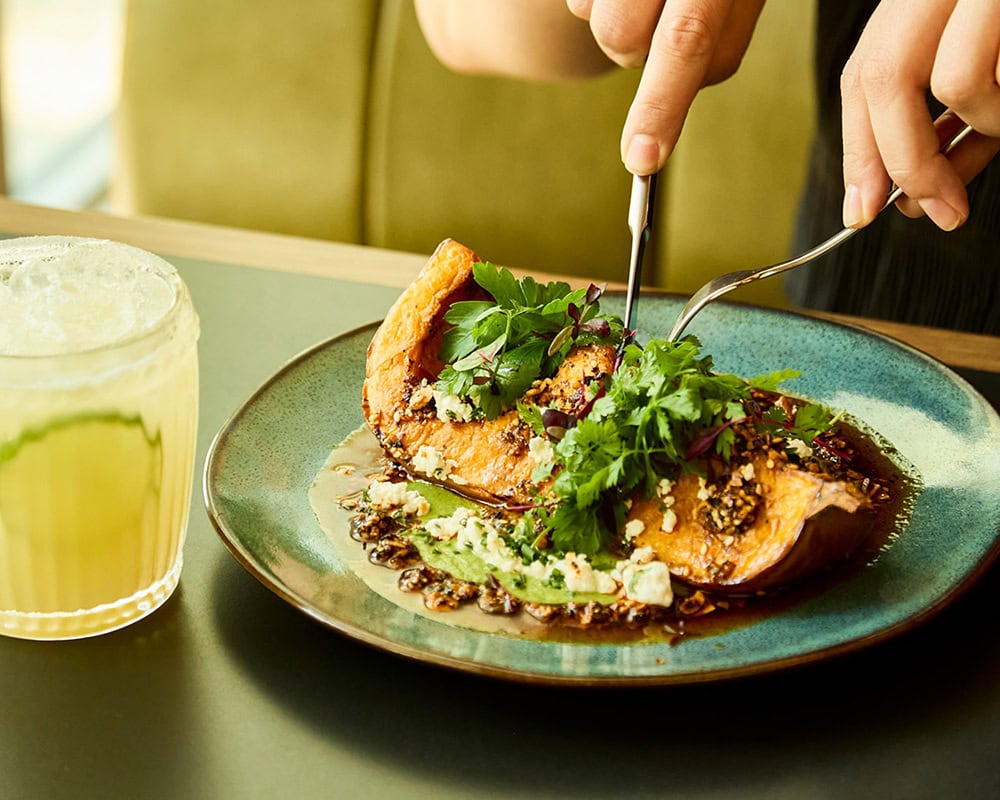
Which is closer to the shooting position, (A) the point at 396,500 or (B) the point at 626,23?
(A) the point at 396,500

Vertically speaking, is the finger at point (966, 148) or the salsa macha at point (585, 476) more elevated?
the finger at point (966, 148)

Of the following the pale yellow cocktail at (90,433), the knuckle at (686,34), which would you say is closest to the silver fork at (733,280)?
the knuckle at (686,34)

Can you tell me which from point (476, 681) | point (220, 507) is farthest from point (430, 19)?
point (476, 681)

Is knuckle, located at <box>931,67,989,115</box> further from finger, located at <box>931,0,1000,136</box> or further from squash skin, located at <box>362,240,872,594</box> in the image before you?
squash skin, located at <box>362,240,872,594</box>

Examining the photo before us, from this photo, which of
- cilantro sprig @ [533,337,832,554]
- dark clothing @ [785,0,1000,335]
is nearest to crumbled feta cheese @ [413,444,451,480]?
cilantro sprig @ [533,337,832,554]

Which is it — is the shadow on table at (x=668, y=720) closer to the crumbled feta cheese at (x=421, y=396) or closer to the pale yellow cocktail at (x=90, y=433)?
the pale yellow cocktail at (x=90, y=433)

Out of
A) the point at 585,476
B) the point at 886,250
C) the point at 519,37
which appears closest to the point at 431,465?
the point at 585,476

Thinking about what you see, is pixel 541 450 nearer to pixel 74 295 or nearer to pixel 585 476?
pixel 585 476
